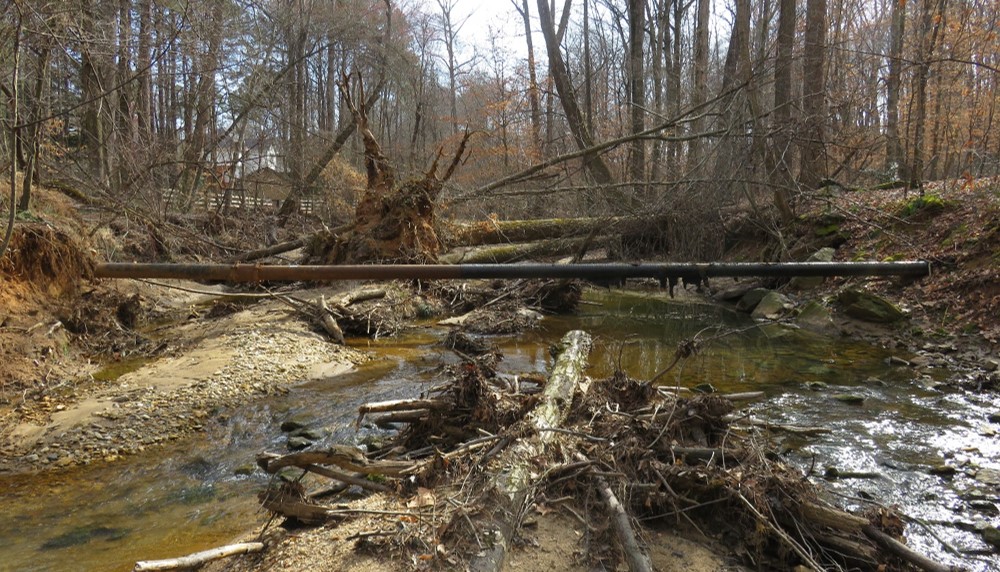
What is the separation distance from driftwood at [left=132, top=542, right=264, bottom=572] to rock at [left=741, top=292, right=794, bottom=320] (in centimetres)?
910

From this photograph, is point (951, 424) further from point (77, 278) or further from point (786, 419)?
point (77, 278)

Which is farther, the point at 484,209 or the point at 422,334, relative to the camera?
the point at 484,209

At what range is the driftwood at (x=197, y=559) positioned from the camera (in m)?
2.97

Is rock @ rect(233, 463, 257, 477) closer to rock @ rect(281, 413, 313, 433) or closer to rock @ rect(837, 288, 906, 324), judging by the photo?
rock @ rect(281, 413, 313, 433)

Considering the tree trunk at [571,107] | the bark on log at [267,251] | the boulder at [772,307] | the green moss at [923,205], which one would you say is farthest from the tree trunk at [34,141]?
the green moss at [923,205]

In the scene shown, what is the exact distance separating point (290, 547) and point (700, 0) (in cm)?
2265

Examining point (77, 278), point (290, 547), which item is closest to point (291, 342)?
point (77, 278)

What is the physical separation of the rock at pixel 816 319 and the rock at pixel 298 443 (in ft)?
25.9

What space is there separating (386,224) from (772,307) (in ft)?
23.2

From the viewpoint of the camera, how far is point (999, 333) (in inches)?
296

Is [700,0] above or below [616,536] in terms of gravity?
above

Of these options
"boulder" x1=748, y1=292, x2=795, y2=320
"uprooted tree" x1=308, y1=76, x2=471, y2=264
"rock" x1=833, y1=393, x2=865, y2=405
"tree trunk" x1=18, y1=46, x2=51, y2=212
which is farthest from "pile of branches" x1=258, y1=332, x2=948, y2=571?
"uprooted tree" x1=308, y1=76, x2=471, y2=264

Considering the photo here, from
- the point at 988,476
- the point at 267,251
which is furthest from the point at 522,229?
the point at 988,476

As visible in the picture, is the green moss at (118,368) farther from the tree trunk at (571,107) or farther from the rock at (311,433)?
the tree trunk at (571,107)
